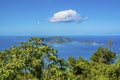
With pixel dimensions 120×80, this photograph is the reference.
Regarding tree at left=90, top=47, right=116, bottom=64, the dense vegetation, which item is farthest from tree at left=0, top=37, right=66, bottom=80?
tree at left=90, top=47, right=116, bottom=64

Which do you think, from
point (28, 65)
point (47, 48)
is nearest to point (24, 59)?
point (28, 65)

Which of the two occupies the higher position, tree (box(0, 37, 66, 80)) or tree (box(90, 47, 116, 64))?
tree (box(0, 37, 66, 80))

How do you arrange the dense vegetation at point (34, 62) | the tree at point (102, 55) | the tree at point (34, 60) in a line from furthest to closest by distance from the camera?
the tree at point (102, 55)
the tree at point (34, 60)
the dense vegetation at point (34, 62)

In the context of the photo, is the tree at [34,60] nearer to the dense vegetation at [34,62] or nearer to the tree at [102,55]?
the dense vegetation at [34,62]


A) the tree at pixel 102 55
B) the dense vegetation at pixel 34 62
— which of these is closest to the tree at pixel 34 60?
the dense vegetation at pixel 34 62

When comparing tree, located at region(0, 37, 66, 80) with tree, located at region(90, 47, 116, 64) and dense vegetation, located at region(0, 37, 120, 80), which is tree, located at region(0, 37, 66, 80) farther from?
tree, located at region(90, 47, 116, 64)

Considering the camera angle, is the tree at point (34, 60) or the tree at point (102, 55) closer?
the tree at point (34, 60)

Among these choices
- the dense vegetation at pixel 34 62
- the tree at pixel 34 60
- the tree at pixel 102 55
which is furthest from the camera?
the tree at pixel 102 55

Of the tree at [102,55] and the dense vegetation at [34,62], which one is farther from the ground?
the dense vegetation at [34,62]

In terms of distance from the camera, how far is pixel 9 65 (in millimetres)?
7633

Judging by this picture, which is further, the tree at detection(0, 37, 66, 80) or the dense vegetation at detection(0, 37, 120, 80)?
the tree at detection(0, 37, 66, 80)

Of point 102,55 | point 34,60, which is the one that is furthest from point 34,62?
point 102,55

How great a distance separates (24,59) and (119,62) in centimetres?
1262

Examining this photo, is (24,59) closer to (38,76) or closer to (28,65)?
(28,65)
